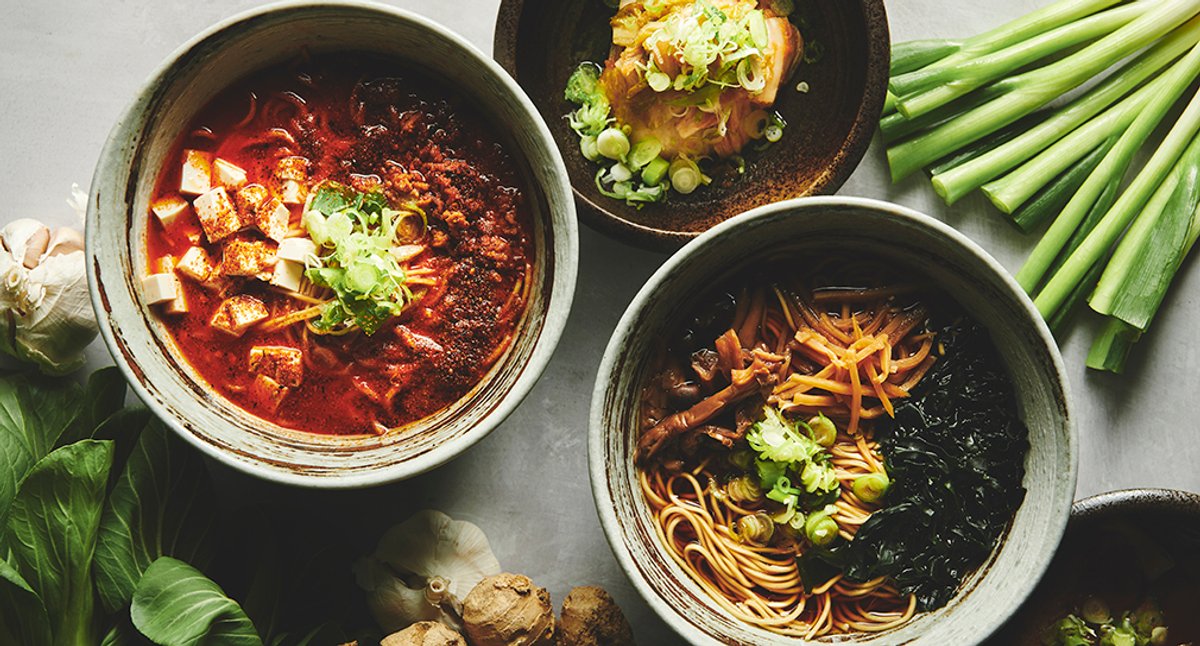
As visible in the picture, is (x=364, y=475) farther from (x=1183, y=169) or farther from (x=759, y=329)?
(x=1183, y=169)

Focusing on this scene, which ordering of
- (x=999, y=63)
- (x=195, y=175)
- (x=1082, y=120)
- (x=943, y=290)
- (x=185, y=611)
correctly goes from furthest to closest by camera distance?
(x=1082, y=120) → (x=999, y=63) → (x=943, y=290) → (x=195, y=175) → (x=185, y=611)

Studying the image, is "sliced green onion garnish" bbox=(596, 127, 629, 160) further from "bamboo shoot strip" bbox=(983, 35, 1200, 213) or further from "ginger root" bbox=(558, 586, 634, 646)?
"ginger root" bbox=(558, 586, 634, 646)

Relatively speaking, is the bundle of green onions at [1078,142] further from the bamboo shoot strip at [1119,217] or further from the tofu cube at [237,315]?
the tofu cube at [237,315]

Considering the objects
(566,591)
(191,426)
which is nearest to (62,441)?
(191,426)

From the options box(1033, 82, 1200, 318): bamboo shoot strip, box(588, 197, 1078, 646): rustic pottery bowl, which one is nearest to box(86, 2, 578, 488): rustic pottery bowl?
box(588, 197, 1078, 646): rustic pottery bowl

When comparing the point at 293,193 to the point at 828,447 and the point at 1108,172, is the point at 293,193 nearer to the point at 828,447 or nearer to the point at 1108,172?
the point at 828,447

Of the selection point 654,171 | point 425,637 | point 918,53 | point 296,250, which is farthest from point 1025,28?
point 425,637

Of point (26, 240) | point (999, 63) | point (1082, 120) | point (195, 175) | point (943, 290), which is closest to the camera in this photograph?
point (195, 175)
